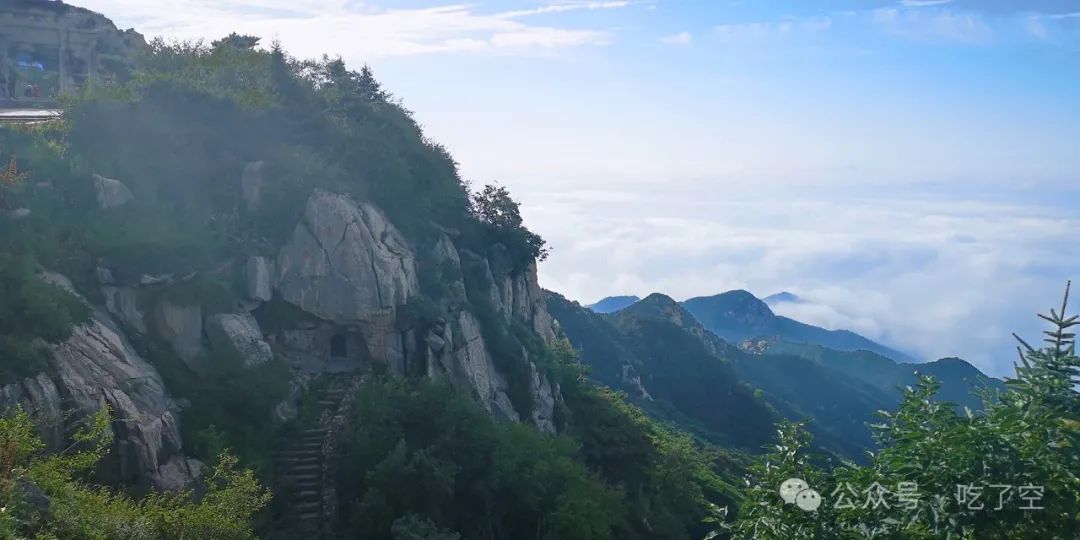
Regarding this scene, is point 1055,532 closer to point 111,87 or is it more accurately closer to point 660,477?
point 660,477

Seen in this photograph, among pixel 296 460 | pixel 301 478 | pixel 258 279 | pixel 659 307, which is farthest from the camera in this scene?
pixel 659 307

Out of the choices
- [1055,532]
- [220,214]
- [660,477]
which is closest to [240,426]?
[220,214]

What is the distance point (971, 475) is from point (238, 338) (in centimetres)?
1687

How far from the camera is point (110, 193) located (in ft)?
67.4

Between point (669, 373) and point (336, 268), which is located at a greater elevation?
point (336, 268)

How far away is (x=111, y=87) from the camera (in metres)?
24.5

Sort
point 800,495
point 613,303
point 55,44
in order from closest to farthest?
point 800,495 < point 55,44 < point 613,303

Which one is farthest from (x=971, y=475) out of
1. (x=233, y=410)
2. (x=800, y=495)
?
(x=233, y=410)

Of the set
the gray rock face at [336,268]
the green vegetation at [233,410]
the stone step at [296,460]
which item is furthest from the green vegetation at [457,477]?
the gray rock face at [336,268]

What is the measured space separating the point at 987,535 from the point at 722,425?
6190cm

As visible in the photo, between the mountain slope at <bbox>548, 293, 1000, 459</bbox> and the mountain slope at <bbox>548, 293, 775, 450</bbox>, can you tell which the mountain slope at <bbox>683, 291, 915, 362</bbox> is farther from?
the mountain slope at <bbox>548, 293, 775, 450</bbox>

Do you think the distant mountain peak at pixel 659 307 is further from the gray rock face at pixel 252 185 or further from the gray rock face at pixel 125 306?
the gray rock face at pixel 125 306

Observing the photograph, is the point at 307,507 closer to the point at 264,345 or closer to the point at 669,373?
the point at 264,345

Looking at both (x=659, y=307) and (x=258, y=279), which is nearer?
(x=258, y=279)
